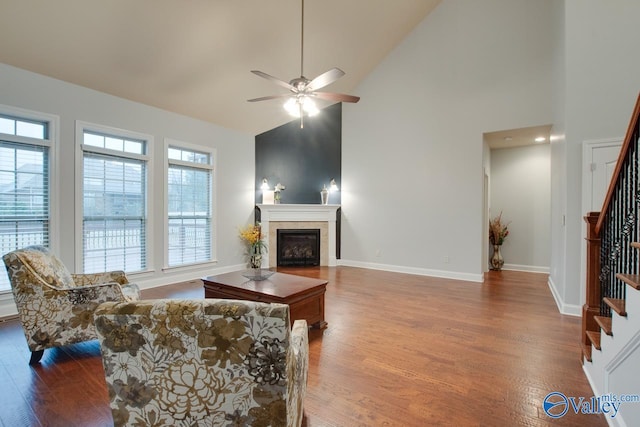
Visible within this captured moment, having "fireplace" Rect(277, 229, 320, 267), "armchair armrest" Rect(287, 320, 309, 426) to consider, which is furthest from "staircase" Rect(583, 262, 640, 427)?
"fireplace" Rect(277, 229, 320, 267)

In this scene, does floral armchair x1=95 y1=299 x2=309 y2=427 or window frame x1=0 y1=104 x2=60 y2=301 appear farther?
window frame x1=0 y1=104 x2=60 y2=301

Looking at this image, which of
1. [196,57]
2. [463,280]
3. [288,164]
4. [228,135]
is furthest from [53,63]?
[463,280]

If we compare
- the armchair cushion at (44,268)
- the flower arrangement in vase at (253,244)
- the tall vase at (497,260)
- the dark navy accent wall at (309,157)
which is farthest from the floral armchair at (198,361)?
the tall vase at (497,260)

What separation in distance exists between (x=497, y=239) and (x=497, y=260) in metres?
0.43

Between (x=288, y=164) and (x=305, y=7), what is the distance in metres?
3.23

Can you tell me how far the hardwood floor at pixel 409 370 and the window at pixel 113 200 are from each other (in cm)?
131

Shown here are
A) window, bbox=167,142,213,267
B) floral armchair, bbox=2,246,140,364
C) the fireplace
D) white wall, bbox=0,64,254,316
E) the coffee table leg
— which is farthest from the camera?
the fireplace

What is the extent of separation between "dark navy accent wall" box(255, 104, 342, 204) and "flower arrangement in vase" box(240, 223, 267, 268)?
3.31ft

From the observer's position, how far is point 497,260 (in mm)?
6285

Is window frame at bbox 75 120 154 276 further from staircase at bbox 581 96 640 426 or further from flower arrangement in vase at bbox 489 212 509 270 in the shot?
flower arrangement in vase at bbox 489 212 509 270

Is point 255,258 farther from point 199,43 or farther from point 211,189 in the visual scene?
point 199,43

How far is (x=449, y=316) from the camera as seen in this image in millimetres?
3594

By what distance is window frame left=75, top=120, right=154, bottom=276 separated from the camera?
4016mm

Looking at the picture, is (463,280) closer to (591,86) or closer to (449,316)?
(449,316)
